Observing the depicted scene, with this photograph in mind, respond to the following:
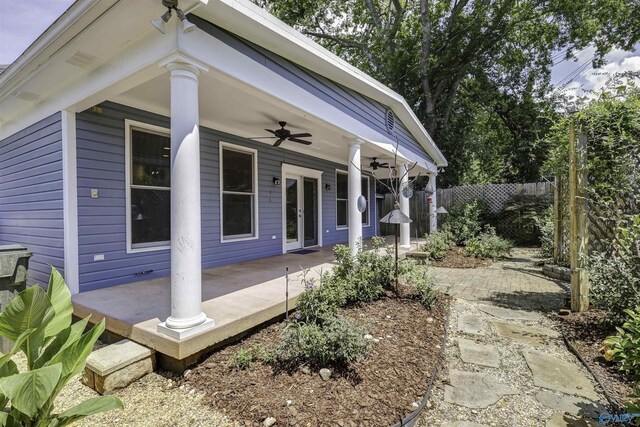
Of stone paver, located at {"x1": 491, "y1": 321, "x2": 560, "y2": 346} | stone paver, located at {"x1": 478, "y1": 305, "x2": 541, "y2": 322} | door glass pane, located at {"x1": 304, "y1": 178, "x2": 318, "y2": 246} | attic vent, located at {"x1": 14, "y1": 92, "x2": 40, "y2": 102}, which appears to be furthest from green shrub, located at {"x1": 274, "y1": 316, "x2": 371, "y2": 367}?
door glass pane, located at {"x1": 304, "y1": 178, "x2": 318, "y2": 246}

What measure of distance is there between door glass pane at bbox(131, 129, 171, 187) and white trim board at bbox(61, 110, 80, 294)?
657 mm

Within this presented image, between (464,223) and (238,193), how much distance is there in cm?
710

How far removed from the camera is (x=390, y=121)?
24.2ft

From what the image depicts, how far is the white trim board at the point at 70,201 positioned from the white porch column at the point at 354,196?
12.3ft

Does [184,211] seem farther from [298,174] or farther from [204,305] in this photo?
[298,174]

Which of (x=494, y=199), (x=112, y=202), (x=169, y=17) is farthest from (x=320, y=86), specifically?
(x=494, y=199)

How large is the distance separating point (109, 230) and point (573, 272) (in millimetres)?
5798

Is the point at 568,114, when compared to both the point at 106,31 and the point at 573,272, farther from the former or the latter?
the point at 106,31

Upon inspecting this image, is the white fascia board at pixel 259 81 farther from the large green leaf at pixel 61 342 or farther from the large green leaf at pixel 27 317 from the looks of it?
the large green leaf at pixel 61 342

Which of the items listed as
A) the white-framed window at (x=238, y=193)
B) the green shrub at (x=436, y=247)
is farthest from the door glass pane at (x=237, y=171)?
the green shrub at (x=436, y=247)

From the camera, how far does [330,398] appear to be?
2119 mm

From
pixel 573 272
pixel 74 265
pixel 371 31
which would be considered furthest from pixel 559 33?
pixel 74 265

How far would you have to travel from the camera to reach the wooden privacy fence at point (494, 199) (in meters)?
9.95

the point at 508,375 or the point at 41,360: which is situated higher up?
the point at 41,360
